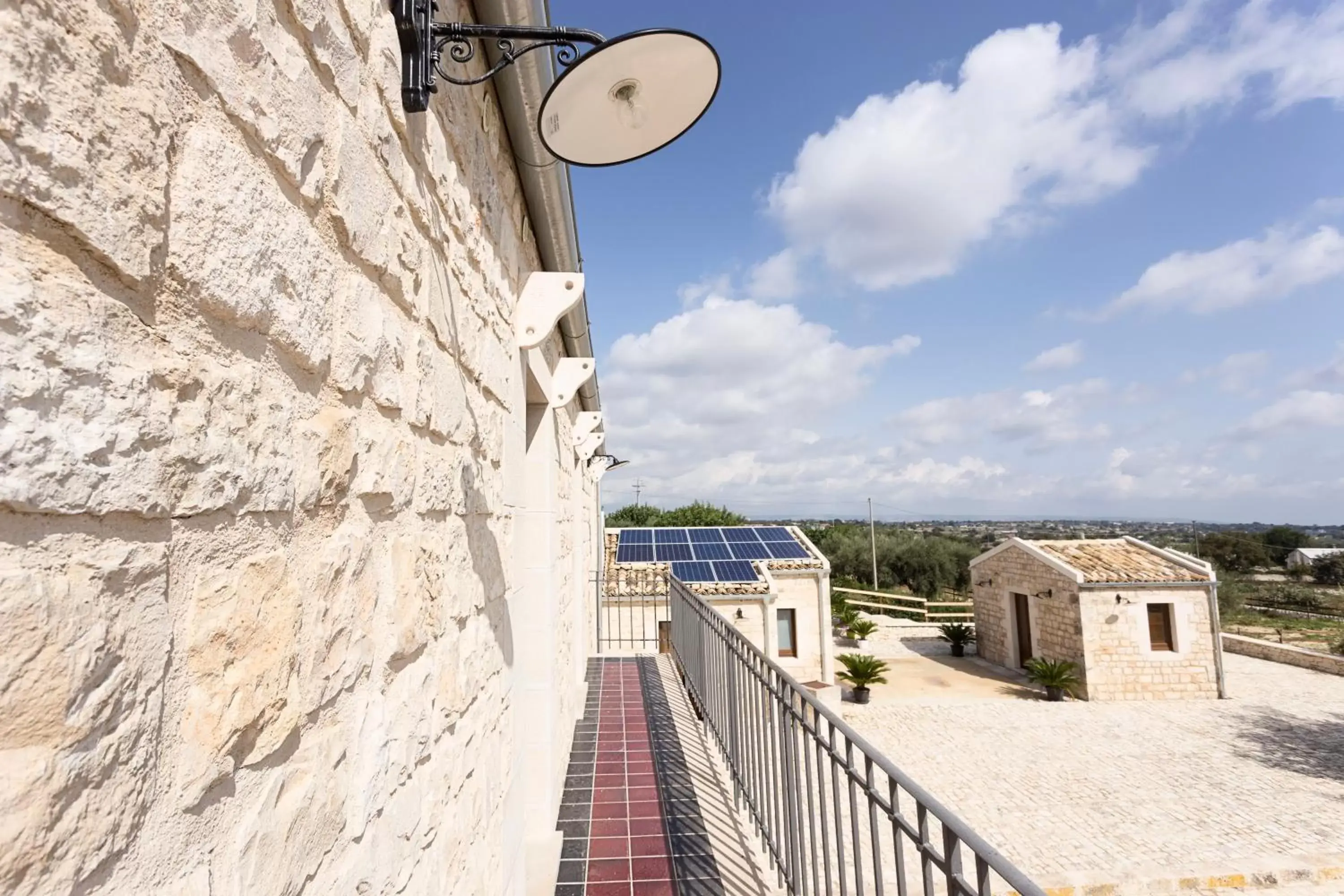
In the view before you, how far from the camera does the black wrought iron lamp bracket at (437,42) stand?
1.48 meters

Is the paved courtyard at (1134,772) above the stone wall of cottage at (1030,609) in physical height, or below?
below

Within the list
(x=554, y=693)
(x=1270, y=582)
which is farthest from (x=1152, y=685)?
(x=1270, y=582)

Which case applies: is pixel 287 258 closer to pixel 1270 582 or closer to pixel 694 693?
pixel 694 693

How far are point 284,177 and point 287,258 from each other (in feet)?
0.40

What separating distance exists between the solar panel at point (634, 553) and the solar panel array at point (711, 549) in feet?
0.04

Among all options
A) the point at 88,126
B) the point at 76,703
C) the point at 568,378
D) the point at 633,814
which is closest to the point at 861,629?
the point at 633,814

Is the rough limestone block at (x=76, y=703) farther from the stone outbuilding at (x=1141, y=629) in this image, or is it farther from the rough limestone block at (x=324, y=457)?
the stone outbuilding at (x=1141, y=629)

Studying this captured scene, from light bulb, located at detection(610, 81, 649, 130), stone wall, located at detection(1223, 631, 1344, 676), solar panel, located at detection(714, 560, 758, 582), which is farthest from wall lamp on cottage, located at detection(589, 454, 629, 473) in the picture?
stone wall, located at detection(1223, 631, 1344, 676)

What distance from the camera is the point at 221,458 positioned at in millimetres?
812

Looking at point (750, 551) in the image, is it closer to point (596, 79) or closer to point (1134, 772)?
point (1134, 772)

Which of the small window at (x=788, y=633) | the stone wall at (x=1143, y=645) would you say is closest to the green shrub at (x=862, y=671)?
the small window at (x=788, y=633)

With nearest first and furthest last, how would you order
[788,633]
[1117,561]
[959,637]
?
[788,633], [1117,561], [959,637]

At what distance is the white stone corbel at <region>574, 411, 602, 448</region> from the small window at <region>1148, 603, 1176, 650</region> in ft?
53.4

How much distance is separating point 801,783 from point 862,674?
46.1ft
